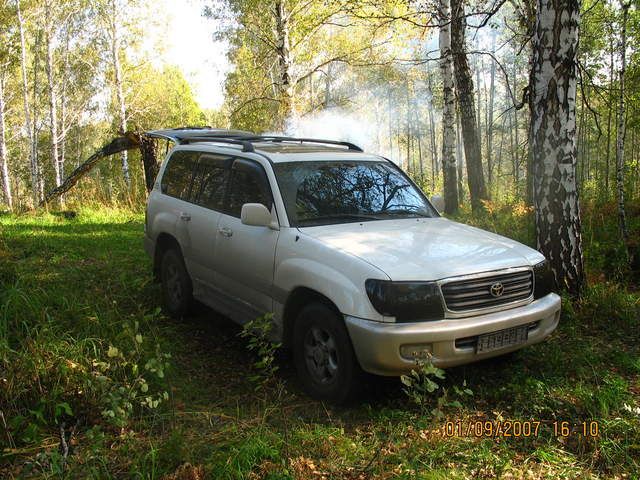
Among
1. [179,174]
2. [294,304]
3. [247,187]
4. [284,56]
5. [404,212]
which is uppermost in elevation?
[284,56]

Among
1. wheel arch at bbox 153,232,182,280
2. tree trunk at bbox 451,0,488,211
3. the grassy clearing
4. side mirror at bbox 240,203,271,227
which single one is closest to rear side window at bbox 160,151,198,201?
wheel arch at bbox 153,232,182,280

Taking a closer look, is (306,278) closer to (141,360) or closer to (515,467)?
(141,360)

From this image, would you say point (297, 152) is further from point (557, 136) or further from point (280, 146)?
point (557, 136)

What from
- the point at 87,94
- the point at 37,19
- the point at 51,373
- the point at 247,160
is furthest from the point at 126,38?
the point at 51,373

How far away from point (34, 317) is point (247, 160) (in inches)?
90.0

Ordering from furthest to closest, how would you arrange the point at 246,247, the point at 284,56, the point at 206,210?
the point at 284,56, the point at 206,210, the point at 246,247

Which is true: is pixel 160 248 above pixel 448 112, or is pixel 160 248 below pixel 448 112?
below

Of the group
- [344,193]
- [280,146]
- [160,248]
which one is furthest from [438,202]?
[160,248]

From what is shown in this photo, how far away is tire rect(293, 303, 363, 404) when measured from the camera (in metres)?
3.74

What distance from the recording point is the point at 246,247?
4.75 meters

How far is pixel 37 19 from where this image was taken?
25.3m

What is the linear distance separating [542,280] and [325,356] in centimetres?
181

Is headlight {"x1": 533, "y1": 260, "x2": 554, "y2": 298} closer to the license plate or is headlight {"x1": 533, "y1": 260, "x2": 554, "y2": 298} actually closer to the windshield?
the license plate
